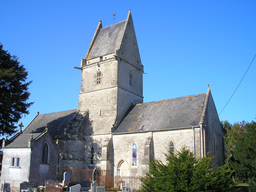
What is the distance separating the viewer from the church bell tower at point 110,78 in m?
30.1

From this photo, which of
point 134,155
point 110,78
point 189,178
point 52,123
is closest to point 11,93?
point 52,123

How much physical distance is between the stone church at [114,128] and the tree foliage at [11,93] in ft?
7.67

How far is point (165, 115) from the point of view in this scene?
2677 cm

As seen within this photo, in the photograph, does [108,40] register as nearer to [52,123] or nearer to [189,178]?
[52,123]

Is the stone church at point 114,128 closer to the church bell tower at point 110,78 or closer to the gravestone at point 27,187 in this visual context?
the church bell tower at point 110,78

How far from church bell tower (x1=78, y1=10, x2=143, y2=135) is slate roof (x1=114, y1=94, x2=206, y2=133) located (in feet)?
5.94

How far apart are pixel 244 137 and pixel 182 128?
7620mm

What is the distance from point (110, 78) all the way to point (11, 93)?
11.8 metres

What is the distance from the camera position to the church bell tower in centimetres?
3008

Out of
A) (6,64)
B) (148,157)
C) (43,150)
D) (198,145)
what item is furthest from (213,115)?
(6,64)

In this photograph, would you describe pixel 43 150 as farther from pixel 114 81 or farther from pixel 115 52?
pixel 115 52

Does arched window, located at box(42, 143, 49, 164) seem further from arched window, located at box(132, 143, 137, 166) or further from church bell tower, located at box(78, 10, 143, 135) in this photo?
arched window, located at box(132, 143, 137, 166)

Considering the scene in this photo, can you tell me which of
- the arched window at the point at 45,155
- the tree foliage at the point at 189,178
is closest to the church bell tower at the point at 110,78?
the arched window at the point at 45,155

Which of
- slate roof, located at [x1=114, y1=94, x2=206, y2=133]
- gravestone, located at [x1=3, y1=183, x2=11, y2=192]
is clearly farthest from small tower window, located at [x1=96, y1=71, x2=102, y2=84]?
gravestone, located at [x1=3, y1=183, x2=11, y2=192]
